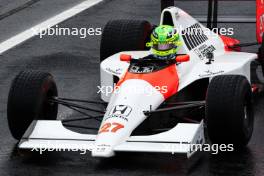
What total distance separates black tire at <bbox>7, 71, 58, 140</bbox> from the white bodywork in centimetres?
27

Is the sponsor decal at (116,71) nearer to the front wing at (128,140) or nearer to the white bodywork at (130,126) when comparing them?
the white bodywork at (130,126)

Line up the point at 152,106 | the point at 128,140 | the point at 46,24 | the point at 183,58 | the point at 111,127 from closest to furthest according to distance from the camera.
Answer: the point at 128,140, the point at 111,127, the point at 152,106, the point at 183,58, the point at 46,24

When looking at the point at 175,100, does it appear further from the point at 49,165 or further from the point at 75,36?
the point at 75,36

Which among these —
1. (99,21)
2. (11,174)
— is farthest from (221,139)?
(99,21)

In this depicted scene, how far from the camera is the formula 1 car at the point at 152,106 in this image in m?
12.3

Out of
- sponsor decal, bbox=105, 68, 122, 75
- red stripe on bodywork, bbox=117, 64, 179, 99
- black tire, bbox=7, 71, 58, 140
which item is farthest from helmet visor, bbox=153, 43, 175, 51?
black tire, bbox=7, 71, 58, 140

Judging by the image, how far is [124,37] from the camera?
15938 mm

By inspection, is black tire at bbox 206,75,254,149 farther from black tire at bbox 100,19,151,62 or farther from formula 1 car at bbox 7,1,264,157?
black tire at bbox 100,19,151,62

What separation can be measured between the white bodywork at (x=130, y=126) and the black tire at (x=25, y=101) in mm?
275

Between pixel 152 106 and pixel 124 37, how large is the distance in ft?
9.91

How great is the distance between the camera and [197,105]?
1309 centimetres

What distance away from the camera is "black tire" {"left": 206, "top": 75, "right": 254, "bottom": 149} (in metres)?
12.6

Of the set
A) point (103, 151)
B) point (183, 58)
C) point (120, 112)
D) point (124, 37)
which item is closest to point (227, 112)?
point (120, 112)

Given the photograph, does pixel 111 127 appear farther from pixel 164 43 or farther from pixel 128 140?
pixel 164 43
